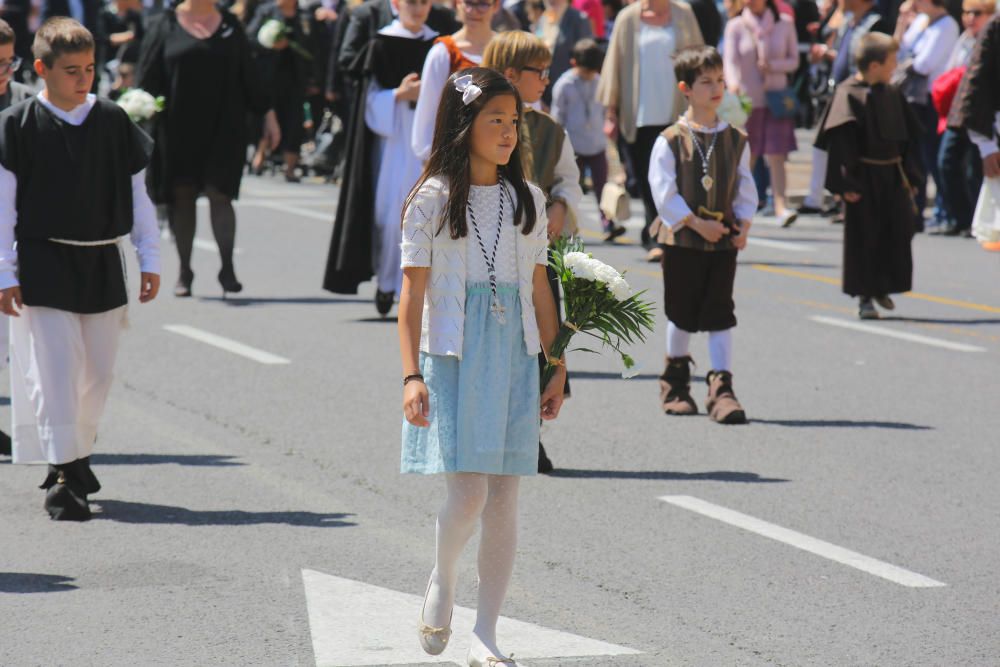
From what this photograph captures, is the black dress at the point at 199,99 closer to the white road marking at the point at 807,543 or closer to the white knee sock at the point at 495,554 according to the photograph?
the white road marking at the point at 807,543

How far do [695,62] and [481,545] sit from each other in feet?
13.4

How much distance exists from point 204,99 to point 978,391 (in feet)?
18.9

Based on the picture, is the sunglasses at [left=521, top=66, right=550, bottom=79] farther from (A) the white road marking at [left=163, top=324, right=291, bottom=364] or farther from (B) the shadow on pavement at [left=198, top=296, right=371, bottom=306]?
(B) the shadow on pavement at [left=198, top=296, right=371, bottom=306]

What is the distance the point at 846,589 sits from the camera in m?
5.86

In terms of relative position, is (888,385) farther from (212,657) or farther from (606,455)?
(212,657)

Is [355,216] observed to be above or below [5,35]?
below

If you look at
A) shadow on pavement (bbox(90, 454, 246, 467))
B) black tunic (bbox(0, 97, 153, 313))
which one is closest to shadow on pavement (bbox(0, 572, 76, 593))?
black tunic (bbox(0, 97, 153, 313))

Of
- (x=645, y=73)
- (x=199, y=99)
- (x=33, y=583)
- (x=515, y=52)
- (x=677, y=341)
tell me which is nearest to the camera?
(x=33, y=583)

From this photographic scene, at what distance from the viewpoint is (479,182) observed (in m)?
4.94

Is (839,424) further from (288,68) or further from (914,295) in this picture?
(288,68)

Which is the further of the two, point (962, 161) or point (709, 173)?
point (962, 161)

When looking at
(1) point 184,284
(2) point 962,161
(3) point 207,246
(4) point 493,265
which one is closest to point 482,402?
(4) point 493,265

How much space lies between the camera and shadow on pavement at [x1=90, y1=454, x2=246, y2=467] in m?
7.76

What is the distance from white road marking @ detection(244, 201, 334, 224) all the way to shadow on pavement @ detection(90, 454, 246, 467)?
404 inches
